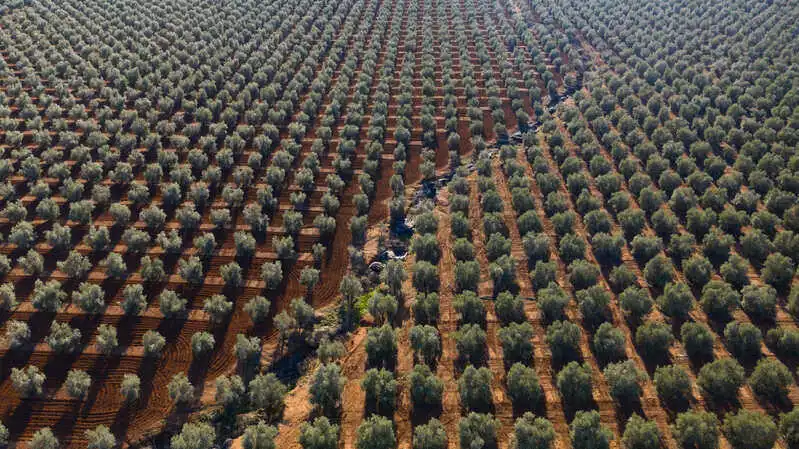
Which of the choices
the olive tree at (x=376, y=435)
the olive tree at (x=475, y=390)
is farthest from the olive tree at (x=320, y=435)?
the olive tree at (x=475, y=390)

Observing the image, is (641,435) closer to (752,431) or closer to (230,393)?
(752,431)

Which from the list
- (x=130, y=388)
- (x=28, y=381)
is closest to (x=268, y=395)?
(x=130, y=388)

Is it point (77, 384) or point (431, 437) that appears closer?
point (431, 437)

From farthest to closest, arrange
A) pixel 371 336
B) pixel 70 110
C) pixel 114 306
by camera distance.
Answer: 1. pixel 70 110
2. pixel 114 306
3. pixel 371 336

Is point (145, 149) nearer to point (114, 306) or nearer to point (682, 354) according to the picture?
point (114, 306)

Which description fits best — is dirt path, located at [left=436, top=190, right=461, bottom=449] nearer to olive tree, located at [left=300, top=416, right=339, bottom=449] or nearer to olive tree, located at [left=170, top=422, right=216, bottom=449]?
olive tree, located at [left=300, top=416, right=339, bottom=449]

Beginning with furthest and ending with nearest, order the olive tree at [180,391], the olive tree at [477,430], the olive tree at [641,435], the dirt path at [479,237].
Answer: the dirt path at [479,237] < the olive tree at [180,391] < the olive tree at [477,430] < the olive tree at [641,435]

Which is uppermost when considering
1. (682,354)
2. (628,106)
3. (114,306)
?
(628,106)

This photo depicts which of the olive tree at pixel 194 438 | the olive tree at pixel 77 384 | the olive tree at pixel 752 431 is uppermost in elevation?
the olive tree at pixel 752 431

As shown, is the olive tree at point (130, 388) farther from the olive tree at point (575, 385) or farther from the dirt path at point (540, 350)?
the olive tree at point (575, 385)

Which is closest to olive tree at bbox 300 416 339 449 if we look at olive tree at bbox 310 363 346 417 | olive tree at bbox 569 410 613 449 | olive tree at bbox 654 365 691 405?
olive tree at bbox 310 363 346 417

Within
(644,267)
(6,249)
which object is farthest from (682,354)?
(6,249)
